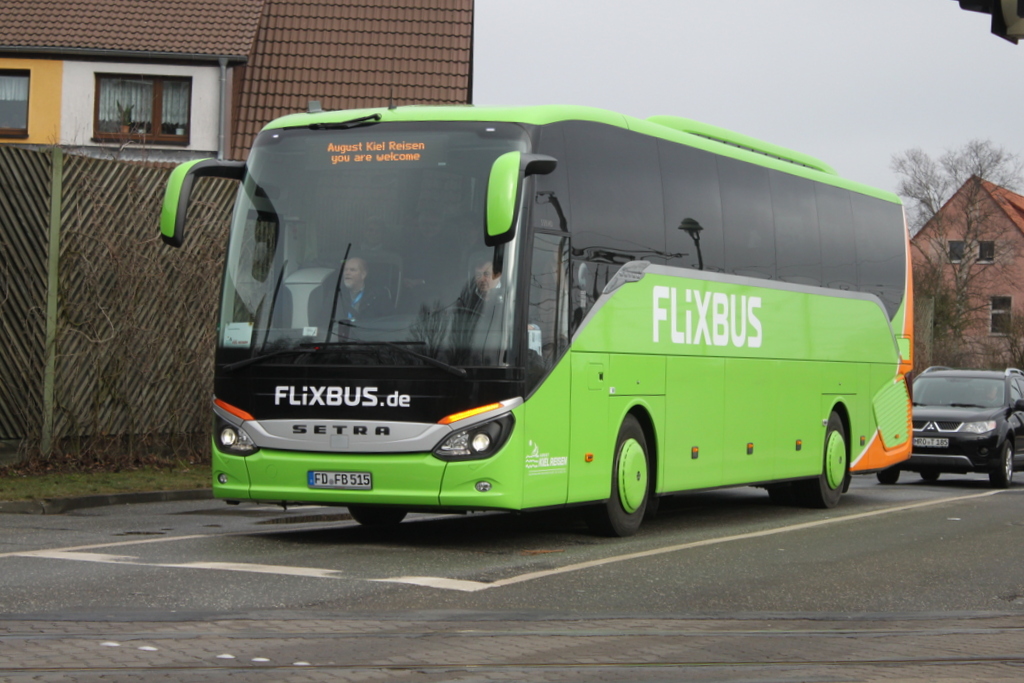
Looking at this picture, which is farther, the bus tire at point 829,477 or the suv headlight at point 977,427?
the suv headlight at point 977,427

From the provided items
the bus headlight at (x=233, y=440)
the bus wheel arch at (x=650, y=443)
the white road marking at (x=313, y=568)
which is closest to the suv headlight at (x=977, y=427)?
the bus wheel arch at (x=650, y=443)

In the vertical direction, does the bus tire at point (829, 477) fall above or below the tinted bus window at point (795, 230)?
below

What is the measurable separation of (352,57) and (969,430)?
15838 mm

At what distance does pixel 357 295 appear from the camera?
11289 mm

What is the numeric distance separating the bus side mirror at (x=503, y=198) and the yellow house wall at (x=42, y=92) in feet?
72.4

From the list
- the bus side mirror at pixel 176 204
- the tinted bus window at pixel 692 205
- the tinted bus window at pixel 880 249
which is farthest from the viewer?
the tinted bus window at pixel 880 249

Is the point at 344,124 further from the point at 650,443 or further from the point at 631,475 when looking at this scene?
the point at 650,443

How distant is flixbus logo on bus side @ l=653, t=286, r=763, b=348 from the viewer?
1348cm

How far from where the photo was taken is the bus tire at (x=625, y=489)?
1270cm

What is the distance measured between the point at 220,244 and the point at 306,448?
30.0 feet

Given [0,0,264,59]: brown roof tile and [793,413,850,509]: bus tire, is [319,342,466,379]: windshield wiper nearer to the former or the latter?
[793,413,850,509]: bus tire

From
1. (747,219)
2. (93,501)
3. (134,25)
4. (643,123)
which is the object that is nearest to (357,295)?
(643,123)

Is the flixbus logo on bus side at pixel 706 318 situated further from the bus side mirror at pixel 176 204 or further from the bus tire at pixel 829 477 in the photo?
the bus side mirror at pixel 176 204

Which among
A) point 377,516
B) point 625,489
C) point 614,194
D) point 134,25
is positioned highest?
point 134,25
